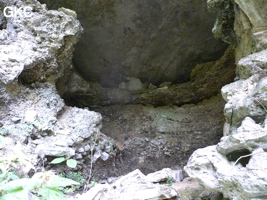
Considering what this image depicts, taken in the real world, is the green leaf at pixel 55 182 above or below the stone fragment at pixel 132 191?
above

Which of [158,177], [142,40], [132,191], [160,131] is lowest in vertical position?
[160,131]

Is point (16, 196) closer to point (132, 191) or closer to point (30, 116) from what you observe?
point (132, 191)

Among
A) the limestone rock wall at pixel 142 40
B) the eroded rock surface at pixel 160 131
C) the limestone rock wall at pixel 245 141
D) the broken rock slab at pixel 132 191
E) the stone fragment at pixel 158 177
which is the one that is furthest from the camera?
the limestone rock wall at pixel 142 40

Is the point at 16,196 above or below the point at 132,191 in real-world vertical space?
above

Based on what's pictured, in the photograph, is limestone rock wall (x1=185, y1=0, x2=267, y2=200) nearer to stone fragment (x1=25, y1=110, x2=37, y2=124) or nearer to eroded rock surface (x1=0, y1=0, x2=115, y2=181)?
eroded rock surface (x1=0, y1=0, x2=115, y2=181)

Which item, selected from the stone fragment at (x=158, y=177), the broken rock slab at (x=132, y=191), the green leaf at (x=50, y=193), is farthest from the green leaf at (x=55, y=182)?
the stone fragment at (x=158, y=177)

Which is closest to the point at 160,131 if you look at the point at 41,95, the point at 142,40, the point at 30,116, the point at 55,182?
the point at 142,40

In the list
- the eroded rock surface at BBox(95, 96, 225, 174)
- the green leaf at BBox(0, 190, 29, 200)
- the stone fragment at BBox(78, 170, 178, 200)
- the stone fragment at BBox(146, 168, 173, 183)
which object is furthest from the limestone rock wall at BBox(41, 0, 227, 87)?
the green leaf at BBox(0, 190, 29, 200)

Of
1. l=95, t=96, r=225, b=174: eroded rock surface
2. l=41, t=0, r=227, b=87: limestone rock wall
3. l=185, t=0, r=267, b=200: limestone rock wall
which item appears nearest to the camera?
l=185, t=0, r=267, b=200: limestone rock wall

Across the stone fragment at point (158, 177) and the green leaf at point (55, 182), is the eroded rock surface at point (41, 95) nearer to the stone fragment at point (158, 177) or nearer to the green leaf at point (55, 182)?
the stone fragment at point (158, 177)

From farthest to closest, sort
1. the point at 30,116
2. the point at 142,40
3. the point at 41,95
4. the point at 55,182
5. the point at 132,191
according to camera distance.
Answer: the point at 142,40 → the point at 41,95 → the point at 30,116 → the point at 132,191 → the point at 55,182

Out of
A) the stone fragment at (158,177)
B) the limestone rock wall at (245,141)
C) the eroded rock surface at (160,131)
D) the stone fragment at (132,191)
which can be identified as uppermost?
the limestone rock wall at (245,141)

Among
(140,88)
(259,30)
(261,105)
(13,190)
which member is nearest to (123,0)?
(140,88)

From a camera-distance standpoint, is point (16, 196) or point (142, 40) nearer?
Result: point (16, 196)
